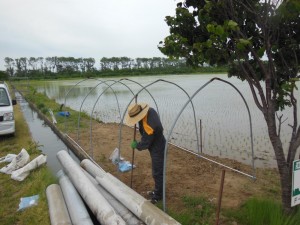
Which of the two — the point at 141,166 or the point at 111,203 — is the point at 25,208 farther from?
the point at 141,166

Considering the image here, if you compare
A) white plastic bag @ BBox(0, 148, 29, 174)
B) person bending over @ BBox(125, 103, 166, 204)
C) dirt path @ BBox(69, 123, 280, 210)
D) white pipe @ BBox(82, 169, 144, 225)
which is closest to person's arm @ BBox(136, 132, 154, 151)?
person bending over @ BBox(125, 103, 166, 204)

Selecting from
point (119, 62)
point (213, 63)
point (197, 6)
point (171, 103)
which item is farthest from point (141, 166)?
point (119, 62)

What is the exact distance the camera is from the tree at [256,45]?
3.93m

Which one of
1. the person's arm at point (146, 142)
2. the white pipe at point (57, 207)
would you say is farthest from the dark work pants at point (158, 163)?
the white pipe at point (57, 207)

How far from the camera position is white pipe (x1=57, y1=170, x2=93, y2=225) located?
4215 mm

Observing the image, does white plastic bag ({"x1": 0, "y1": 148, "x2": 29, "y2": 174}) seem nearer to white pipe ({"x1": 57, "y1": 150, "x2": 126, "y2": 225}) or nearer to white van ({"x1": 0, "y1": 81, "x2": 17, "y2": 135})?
white pipe ({"x1": 57, "y1": 150, "x2": 126, "y2": 225})

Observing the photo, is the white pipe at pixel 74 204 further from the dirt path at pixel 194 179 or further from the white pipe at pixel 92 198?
the dirt path at pixel 194 179

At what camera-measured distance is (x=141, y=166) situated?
725 cm

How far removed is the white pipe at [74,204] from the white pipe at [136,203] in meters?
0.49

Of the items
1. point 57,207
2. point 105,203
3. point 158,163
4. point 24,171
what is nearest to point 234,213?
point 158,163

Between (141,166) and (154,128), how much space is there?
2.50m

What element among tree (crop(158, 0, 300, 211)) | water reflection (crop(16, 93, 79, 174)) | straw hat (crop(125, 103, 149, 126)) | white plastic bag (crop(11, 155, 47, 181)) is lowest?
water reflection (crop(16, 93, 79, 174))

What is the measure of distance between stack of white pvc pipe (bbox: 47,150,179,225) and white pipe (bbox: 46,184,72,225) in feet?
0.05

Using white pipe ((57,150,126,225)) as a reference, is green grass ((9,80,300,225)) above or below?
below
